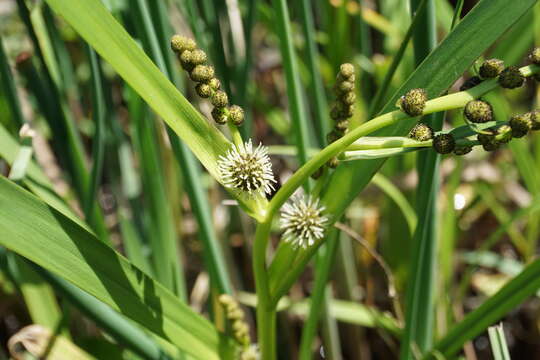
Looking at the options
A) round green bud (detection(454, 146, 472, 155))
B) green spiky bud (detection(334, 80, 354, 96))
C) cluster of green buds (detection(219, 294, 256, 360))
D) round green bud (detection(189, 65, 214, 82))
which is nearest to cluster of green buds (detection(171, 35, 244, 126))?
round green bud (detection(189, 65, 214, 82))

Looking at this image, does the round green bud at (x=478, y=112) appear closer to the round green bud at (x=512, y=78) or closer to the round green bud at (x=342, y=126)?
the round green bud at (x=512, y=78)

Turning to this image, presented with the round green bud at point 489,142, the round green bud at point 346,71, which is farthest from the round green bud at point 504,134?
the round green bud at point 346,71

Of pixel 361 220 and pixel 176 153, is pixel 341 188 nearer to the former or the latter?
pixel 176 153

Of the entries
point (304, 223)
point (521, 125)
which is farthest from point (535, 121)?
point (304, 223)

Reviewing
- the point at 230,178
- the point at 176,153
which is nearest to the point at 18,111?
the point at 176,153

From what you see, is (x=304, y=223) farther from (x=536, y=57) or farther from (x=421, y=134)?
(x=536, y=57)

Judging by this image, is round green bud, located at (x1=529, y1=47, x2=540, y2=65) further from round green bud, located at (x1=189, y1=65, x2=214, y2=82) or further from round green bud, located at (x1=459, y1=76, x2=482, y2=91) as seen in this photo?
round green bud, located at (x1=189, y1=65, x2=214, y2=82)
